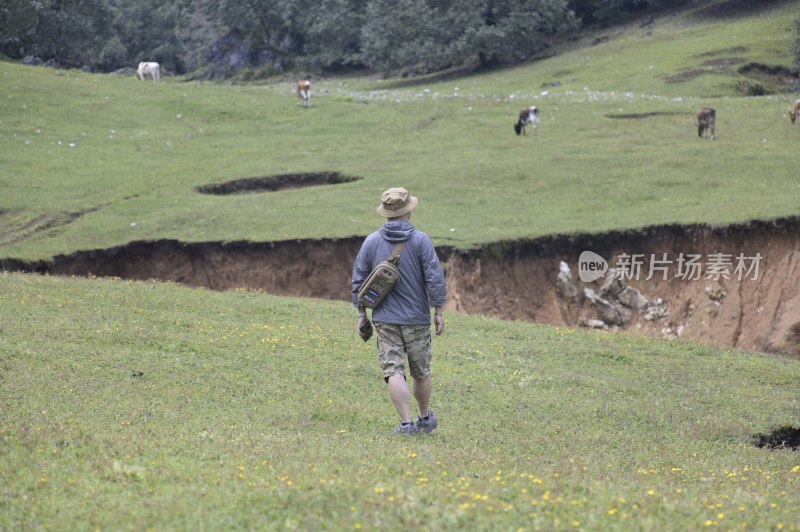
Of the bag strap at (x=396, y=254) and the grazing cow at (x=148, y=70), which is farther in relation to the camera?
the grazing cow at (x=148, y=70)

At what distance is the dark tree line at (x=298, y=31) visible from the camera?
65.2 m

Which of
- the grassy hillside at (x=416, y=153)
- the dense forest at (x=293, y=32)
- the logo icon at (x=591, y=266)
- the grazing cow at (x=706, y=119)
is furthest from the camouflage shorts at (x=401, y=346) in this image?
the dense forest at (x=293, y=32)

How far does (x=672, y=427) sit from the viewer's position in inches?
574

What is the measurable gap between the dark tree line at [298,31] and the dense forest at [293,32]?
9 centimetres

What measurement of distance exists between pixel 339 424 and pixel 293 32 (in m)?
78.3

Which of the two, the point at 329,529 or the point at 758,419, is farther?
the point at 758,419

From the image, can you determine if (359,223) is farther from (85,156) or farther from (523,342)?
(85,156)

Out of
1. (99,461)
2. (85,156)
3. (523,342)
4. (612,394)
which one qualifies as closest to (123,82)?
(85,156)

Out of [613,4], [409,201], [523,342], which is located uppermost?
[613,4]

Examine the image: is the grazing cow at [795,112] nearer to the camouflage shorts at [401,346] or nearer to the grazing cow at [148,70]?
the camouflage shorts at [401,346]

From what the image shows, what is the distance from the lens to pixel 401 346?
38.0ft

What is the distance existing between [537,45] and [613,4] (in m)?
6.17

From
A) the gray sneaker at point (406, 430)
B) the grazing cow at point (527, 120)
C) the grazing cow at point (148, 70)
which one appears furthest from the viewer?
the grazing cow at point (148, 70)

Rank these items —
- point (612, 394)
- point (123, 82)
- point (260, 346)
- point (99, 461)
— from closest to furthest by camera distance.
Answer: point (99, 461), point (612, 394), point (260, 346), point (123, 82)
